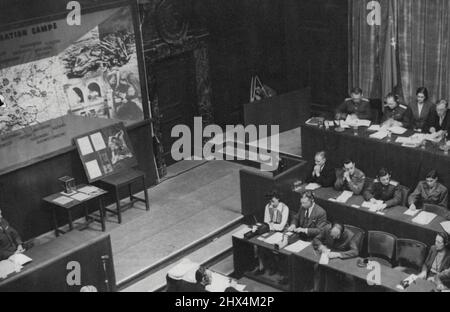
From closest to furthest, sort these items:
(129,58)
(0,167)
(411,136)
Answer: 1. (0,167)
2. (411,136)
3. (129,58)

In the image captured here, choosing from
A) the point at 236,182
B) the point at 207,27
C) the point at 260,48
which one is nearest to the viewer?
the point at 236,182

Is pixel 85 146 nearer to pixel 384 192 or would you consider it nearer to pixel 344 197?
pixel 344 197

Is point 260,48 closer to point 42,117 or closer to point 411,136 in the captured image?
point 411,136

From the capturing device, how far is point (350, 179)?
10.6 meters

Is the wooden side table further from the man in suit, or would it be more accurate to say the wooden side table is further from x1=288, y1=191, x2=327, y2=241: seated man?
the man in suit

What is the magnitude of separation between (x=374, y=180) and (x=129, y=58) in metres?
4.59

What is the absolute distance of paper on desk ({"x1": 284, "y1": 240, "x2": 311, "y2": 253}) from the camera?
366 inches

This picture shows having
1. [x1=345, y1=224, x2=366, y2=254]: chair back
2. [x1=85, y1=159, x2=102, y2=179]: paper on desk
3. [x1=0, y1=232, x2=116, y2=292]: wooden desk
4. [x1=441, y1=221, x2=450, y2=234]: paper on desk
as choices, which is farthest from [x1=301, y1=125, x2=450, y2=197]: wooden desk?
[x1=0, y1=232, x2=116, y2=292]: wooden desk

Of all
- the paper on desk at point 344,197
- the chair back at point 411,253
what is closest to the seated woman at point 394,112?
the paper on desk at point 344,197

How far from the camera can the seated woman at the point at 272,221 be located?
383 inches

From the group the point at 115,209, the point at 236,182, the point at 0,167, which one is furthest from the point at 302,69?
the point at 0,167

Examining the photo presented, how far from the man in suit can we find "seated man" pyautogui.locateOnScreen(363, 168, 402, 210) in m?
1.41

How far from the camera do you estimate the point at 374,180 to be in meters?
10.7

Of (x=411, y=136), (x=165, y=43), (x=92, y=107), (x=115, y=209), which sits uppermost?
(x=165, y=43)
